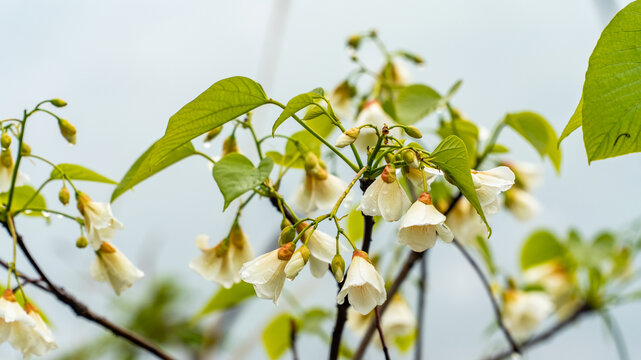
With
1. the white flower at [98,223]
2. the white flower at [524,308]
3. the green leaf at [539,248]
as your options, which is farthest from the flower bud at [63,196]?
the green leaf at [539,248]

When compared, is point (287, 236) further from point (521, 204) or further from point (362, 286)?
point (521, 204)

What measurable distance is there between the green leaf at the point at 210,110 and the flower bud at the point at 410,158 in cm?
14

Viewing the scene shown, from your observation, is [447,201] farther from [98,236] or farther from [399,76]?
[98,236]

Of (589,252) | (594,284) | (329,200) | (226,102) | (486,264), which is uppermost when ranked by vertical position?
(226,102)

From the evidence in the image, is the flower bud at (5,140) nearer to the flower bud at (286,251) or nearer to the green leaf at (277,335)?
the flower bud at (286,251)

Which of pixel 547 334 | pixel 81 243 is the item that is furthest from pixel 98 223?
pixel 547 334

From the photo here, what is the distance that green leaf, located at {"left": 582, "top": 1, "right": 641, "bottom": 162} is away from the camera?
0.46 m

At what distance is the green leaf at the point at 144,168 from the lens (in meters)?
0.60

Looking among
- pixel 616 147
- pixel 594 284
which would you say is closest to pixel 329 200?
pixel 616 147

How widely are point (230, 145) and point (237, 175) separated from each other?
0.57 feet

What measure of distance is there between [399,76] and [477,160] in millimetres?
399

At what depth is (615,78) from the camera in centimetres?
46

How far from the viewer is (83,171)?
71 cm

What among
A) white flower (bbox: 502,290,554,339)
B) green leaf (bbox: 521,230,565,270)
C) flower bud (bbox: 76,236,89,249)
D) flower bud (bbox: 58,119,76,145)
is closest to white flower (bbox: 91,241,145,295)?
flower bud (bbox: 76,236,89,249)
